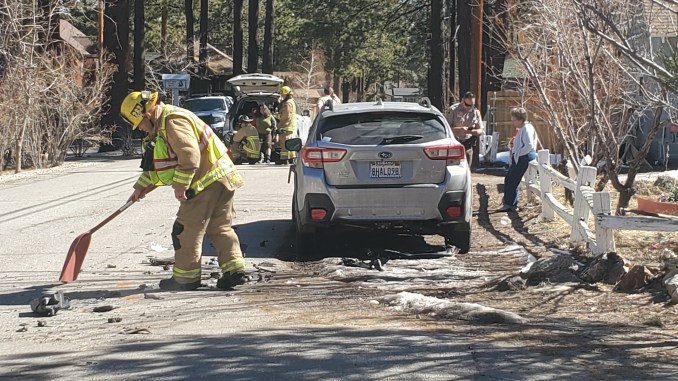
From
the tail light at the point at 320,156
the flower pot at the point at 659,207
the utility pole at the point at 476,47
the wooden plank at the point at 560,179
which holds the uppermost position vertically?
the utility pole at the point at 476,47

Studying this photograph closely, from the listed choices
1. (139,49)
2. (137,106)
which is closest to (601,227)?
(137,106)

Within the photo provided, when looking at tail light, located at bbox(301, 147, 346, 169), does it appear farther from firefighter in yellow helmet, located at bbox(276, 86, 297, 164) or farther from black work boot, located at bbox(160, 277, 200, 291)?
firefighter in yellow helmet, located at bbox(276, 86, 297, 164)

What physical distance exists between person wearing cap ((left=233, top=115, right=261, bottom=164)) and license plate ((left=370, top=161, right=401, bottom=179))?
1441 cm

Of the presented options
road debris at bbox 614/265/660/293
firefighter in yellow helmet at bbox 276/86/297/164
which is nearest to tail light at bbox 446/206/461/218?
road debris at bbox 614/265/660/293

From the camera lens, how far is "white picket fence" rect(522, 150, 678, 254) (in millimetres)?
9106

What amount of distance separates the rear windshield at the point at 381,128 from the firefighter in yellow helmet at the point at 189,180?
201cm

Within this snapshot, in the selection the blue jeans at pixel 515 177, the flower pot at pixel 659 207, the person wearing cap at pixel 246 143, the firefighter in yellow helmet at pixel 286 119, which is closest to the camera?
→ the flower pot at pixel 659 207

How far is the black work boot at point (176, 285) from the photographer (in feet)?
29.0

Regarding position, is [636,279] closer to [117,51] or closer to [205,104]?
[205,104]

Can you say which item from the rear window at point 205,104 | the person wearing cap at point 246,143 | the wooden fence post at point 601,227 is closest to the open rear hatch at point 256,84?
the person wearing cap at point 246,143

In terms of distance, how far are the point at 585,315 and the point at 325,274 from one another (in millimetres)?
3014

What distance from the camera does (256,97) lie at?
26828 millimetres

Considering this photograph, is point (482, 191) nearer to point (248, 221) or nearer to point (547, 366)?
point (248, 221)

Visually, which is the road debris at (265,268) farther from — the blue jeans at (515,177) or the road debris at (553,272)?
the blue jeans at (515,177)
